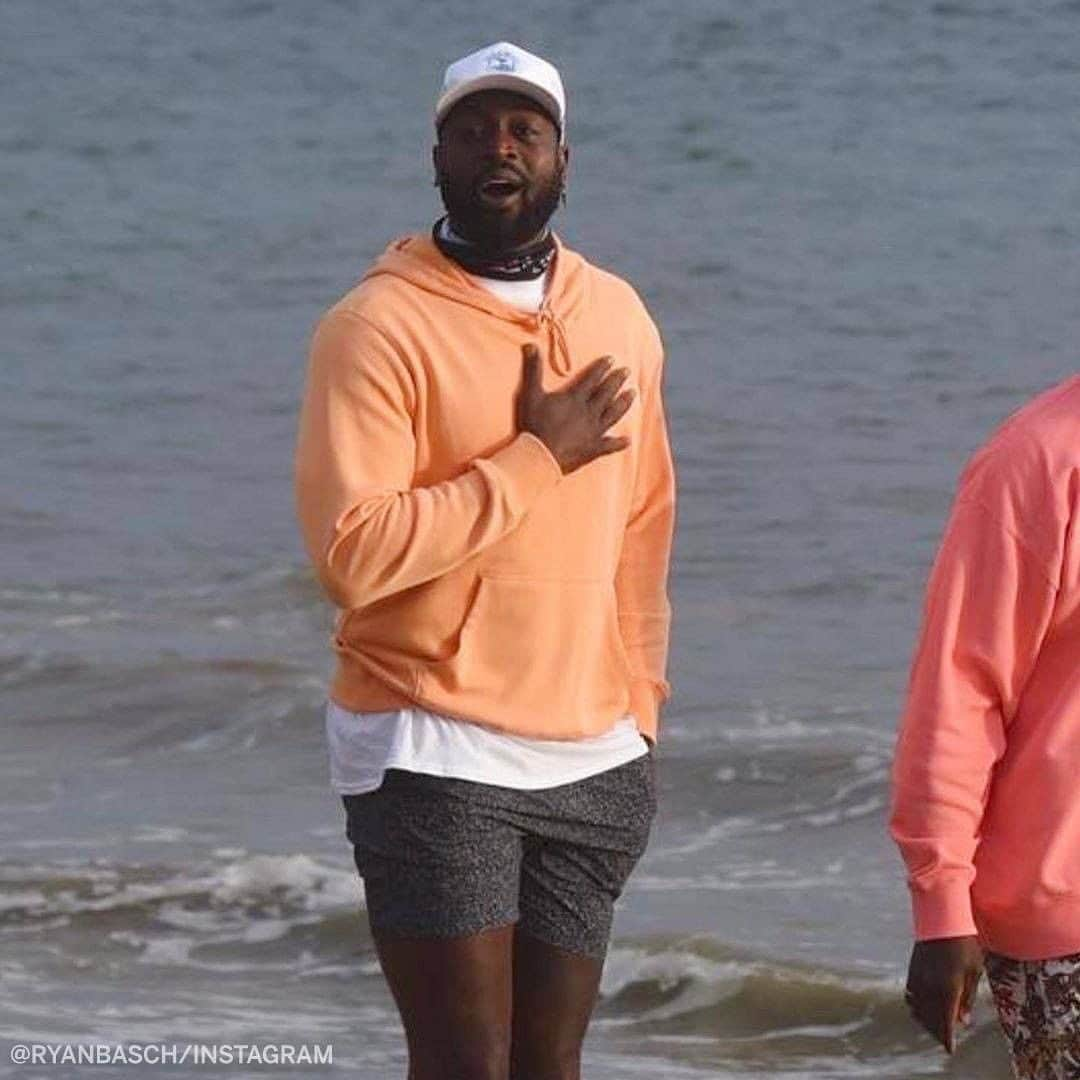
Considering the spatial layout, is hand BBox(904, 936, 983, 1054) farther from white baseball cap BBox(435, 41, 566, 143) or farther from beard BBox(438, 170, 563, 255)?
white baseball cap BBox(435, 41, 566, 143)

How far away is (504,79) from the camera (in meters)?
4.08

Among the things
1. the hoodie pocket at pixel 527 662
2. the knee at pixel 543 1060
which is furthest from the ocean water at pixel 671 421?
the hoodie pocket at pixel 527 662

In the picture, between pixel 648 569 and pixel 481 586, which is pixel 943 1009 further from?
pixel 648 569

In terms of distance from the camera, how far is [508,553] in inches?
159

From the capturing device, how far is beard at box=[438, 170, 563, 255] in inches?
161

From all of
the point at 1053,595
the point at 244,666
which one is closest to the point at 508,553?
the point at 1053,595

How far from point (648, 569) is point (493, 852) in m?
0.52

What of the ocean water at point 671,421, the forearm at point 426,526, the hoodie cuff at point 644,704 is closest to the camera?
the forearm at point 426,526

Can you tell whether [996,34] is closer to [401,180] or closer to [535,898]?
[401,180]

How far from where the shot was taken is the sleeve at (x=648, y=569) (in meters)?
4.29

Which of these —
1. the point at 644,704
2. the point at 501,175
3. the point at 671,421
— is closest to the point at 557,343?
the point at 501,175

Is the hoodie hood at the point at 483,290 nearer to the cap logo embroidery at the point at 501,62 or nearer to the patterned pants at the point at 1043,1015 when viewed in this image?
the cap logo embroidery at the point at 501,62

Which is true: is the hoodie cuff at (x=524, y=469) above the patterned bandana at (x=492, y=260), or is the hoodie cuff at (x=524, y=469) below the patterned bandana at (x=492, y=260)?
below

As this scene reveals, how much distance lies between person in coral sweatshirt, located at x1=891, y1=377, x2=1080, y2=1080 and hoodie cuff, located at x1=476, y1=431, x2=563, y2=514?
2.13 ft
